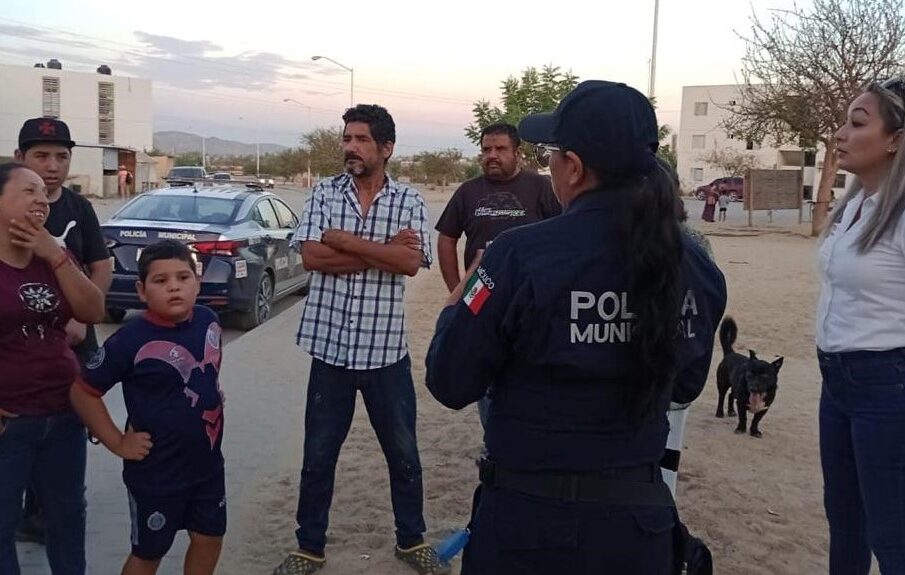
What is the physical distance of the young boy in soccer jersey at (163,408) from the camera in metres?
2.96

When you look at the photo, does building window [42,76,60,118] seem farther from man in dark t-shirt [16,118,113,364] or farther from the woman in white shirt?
the woman in white shirt

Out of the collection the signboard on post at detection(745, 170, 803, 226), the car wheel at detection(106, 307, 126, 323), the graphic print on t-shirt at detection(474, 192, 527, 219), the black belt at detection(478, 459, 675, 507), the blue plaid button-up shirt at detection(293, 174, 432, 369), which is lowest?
the car wheel at detection(106, 307, 126, 323)

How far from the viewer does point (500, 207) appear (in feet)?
16.0

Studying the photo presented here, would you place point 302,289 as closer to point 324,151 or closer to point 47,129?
point 47,129

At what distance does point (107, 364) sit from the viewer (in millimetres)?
2934

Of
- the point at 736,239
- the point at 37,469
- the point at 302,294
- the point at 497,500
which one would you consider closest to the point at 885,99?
the point at 497,500

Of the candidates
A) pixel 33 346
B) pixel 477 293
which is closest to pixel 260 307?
pixel 33 346

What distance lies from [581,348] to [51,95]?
8753 centimetres

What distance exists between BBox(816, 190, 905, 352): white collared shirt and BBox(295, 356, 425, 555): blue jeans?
184cm

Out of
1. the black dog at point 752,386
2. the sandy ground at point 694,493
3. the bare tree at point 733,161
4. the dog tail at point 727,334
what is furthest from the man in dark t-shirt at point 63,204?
the bare tree at point 733,161

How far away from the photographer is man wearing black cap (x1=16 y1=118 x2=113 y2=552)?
3.68 meters

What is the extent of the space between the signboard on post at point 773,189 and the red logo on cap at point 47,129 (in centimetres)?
2799

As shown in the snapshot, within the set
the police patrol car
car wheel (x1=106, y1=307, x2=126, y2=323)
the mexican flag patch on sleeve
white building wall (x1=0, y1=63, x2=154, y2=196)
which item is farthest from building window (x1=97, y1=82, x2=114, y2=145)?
the mexican flag patch on sleeve

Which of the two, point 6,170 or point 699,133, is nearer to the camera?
point 6,170
